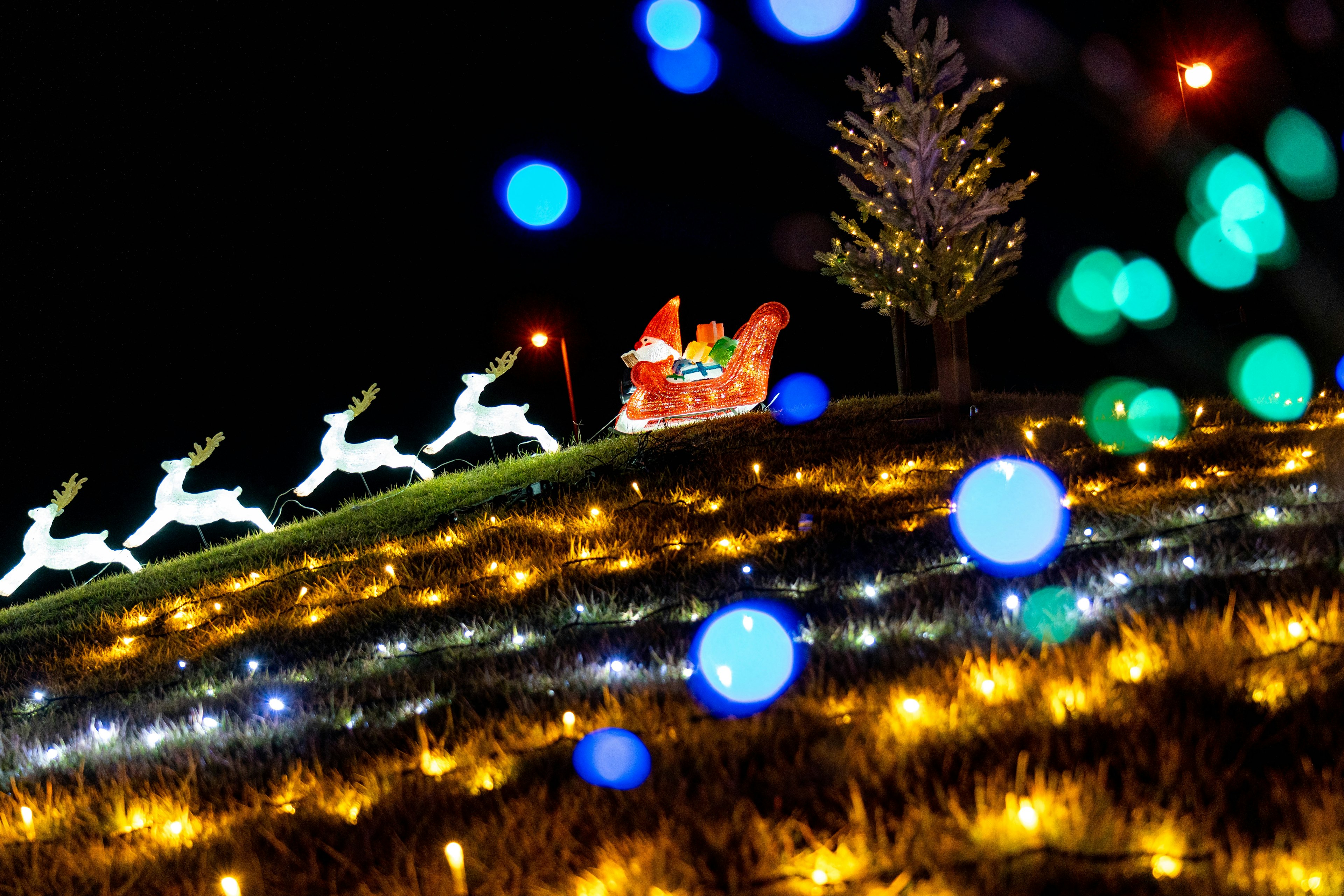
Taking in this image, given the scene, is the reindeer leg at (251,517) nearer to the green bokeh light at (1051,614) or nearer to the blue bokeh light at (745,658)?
the blue bokeh light at (745,658)

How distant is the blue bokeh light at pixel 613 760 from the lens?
1845 mm

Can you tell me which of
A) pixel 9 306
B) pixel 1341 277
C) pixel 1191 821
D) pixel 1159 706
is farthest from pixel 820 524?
pixel 9 306

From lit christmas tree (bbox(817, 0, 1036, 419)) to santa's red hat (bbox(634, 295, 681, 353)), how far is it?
2571 millimetres

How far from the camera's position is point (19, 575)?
892 cm

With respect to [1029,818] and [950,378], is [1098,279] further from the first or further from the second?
[1029,818]

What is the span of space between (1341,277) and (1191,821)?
1018cm

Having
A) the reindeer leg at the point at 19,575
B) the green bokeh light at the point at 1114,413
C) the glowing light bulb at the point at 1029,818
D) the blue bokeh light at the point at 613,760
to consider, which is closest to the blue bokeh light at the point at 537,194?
the reindeer leg at the point at 19,575

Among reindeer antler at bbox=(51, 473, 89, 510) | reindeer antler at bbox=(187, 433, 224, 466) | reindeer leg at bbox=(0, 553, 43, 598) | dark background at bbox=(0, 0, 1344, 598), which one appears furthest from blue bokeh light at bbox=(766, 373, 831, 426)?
reindeer leg at bbox=(0, 553, 43, 598)

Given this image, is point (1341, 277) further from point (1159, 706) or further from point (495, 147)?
point (495, 147)

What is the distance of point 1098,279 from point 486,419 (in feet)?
26.1

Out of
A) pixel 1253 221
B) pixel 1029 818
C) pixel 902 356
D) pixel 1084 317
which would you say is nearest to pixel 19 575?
pixel 902 356

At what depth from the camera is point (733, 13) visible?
10.1 meters

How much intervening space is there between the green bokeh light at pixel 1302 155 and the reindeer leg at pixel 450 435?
1014 centimetres

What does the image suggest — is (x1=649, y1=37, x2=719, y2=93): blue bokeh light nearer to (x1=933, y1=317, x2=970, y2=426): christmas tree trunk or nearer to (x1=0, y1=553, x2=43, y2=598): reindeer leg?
(x1=933, y1=317, x2=970, y2=426): christmas tree trunk
